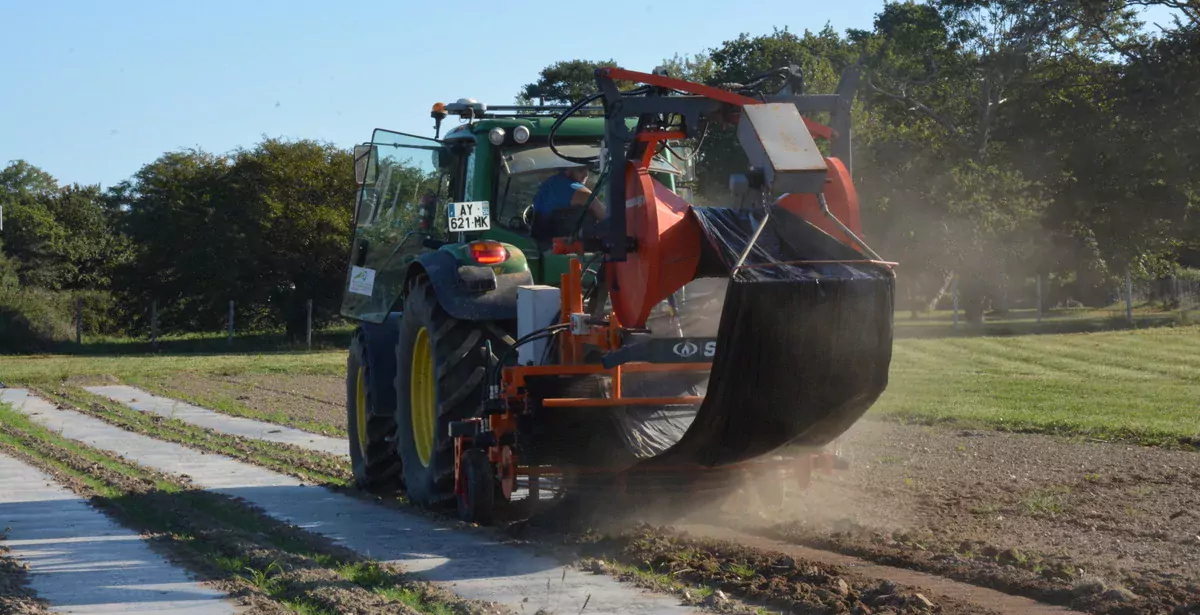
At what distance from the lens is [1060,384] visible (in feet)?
62.8

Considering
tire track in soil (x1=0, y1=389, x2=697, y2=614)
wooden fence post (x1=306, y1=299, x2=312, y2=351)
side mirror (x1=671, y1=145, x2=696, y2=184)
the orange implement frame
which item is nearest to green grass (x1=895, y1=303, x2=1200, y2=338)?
wooden fence post (x1=306, y1=299, x2=312, y2=351)

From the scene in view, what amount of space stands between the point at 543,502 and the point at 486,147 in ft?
7.99

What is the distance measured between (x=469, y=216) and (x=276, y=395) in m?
13.1

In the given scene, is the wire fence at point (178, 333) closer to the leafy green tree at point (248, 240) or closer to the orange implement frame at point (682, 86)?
the leafy green tree at point (248, 240)

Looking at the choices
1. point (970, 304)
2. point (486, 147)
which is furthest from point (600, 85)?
point (970, 304)

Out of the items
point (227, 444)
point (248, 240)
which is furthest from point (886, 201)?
point (227, 444)

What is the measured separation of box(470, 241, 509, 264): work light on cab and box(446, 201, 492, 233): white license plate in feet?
1.30

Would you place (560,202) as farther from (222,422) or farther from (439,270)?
(222,422)

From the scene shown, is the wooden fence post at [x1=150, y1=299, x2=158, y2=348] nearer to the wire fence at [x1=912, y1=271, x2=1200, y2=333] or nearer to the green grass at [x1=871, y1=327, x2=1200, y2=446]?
the green grass at [x1=871, y1=327, x2=1200, y2=446]

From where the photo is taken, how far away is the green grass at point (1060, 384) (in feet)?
46.0

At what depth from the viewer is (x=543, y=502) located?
874 cm

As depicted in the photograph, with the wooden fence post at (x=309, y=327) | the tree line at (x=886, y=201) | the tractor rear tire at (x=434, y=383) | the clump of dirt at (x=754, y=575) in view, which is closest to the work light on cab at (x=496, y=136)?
the tractor rear tire at (x=434, y=383)

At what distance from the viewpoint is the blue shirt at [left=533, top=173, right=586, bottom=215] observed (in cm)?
892

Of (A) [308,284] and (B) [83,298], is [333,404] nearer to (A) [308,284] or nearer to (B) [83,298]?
(A) [308,284]
